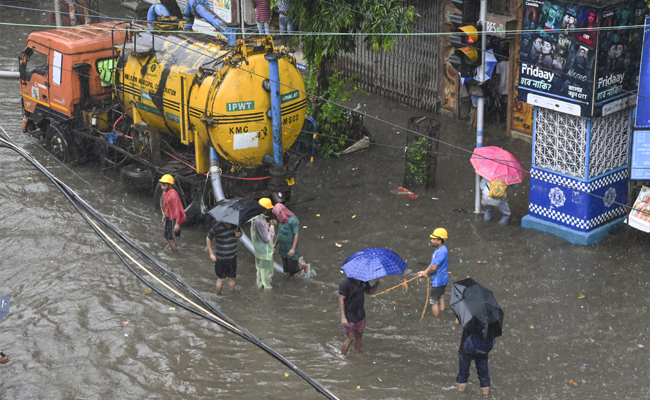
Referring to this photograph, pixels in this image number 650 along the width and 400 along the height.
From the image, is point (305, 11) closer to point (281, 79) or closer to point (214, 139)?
point (281, 79)

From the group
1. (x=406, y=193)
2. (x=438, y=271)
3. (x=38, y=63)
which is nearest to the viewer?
(x=438, y=271)

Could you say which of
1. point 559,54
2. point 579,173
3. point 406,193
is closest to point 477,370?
point 579,173

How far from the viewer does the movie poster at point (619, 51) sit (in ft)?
36.6

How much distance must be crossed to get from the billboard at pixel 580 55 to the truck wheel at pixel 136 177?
697cm

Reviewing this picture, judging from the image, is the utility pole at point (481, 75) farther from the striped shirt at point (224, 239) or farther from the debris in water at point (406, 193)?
the striped shirt at point (224, 239)

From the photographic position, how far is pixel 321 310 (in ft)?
35.6

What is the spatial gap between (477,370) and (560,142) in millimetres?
4925

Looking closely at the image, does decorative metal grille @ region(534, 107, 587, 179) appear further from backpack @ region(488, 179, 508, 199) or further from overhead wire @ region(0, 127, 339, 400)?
overhead wire @ region(0, 127, 339, 400)

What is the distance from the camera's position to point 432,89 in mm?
18250

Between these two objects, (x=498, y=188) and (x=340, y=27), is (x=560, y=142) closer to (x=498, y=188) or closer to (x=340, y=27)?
(x=498, y=188)

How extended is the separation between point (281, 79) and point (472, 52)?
123 inches

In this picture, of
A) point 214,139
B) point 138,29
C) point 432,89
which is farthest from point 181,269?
point 432,89

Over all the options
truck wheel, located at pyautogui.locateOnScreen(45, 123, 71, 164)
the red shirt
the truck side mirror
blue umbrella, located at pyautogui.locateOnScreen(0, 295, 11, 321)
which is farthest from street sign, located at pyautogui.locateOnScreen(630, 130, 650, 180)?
the truck side mirror

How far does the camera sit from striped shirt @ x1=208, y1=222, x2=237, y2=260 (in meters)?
10.8
